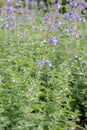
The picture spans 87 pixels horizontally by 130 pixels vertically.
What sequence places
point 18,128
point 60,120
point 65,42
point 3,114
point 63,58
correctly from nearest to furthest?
point 18,128, point 3,114, point 60,120, point 63,58, point 65,42

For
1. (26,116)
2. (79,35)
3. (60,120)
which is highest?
(79,35)

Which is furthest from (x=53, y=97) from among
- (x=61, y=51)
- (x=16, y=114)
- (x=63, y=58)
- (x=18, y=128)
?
(x=61, y=51)

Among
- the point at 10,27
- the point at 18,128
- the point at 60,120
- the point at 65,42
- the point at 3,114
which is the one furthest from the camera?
the point at 10,27

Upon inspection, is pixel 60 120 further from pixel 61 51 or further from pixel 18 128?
pixel 61 51

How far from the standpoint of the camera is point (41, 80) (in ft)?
12.4

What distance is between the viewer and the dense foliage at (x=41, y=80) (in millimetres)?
2912

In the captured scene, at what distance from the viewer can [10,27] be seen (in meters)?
4.98

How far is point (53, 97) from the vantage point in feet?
10.7

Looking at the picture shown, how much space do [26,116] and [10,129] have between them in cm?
24

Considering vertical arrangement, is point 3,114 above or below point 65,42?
below

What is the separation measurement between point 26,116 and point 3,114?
29 centimetres

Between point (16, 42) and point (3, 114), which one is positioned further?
point (16, 42)

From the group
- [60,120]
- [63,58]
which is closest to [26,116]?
[60,120]

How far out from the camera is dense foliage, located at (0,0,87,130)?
291 cm
